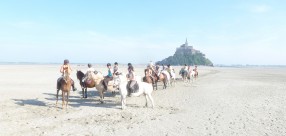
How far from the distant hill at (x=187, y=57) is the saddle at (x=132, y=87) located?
476 feet

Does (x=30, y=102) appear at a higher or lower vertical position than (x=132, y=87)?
lower

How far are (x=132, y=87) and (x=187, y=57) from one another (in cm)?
14988

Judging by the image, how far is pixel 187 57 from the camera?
16312 cm

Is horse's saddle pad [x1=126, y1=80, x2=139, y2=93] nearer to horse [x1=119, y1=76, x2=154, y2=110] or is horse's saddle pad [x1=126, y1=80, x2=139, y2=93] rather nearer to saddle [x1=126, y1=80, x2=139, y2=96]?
saddle [x1=126, y1=80, x2=139, y2=96]

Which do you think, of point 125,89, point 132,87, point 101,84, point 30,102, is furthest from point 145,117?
point 30,102

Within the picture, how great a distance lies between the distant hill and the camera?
161250mm

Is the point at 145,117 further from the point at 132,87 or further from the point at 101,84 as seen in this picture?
the point at 101,84

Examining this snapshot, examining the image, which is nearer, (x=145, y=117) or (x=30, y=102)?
(x=145, y=117)

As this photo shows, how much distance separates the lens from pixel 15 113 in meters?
14.0

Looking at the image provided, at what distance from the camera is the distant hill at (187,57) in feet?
529

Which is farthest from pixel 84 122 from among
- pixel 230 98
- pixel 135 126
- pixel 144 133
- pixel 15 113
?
pixel 230 98

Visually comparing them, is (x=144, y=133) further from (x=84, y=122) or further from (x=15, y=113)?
(x=15, y=113)

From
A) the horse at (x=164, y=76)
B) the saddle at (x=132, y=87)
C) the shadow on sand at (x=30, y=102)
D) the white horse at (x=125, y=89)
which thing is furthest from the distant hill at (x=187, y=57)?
the saddle at (x=132, y=87)

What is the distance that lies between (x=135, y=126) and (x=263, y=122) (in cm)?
508
